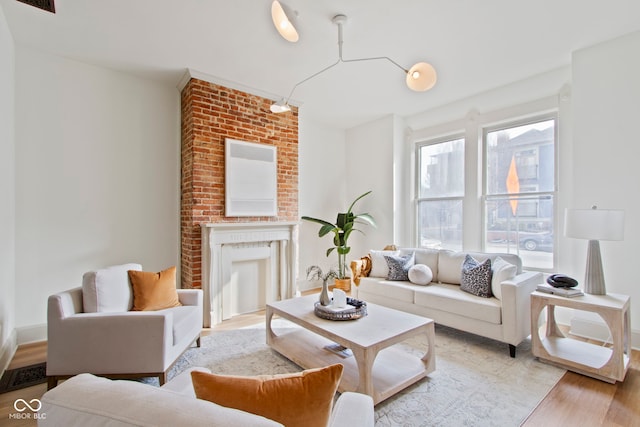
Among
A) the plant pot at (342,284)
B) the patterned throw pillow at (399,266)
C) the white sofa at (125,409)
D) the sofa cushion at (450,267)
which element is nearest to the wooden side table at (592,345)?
the sofa cushion at (450,267)

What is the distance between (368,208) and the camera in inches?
210

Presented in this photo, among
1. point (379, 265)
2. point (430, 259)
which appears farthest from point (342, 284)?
point (430, 259)

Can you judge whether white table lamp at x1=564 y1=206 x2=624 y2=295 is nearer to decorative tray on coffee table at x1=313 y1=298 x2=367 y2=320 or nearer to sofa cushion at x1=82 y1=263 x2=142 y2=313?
decorative tray on coffee table at x1=313 y1=298 x2=367 y2=320

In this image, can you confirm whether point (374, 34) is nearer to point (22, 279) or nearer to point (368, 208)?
point (368, 208)

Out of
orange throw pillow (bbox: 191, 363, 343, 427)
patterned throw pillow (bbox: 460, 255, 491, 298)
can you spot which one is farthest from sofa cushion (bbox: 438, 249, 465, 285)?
orange throw pillow (bbox: 191, 363, 343, 427)

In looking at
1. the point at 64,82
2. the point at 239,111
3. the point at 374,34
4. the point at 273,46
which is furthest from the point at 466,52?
the point at 64,82

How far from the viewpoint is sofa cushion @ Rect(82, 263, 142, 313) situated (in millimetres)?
2254

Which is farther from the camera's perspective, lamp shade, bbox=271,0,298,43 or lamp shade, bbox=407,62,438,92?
lamp shade, bbox=407,62,438,92

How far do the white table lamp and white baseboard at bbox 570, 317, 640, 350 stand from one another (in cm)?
63

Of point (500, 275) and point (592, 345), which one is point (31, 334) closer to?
point (500, 275)

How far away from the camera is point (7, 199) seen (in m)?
2.62

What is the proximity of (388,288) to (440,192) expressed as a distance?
6.30ft

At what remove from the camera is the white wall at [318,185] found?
200 inches

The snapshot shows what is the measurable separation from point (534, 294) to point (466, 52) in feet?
7.83
